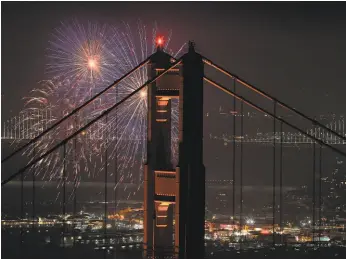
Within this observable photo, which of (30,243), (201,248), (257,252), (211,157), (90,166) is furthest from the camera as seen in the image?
(211,157)

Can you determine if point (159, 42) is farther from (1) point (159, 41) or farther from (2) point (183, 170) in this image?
(2) point (183, 170)

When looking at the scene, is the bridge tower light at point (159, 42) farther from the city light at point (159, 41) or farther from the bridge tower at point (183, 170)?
the bridge tower at point (183, 170)

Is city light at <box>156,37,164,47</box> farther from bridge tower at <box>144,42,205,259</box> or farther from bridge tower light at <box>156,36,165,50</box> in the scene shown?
bridge tower at <box>144,42,205,259</box>

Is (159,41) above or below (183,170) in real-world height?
above

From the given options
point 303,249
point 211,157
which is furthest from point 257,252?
point 211,157

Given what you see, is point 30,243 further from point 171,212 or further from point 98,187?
point 98,187

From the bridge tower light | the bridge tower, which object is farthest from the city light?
the bridge tower

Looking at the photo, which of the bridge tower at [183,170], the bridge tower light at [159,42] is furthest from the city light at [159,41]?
the bridge tower at [183,170]

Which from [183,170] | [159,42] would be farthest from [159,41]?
[183,170]
